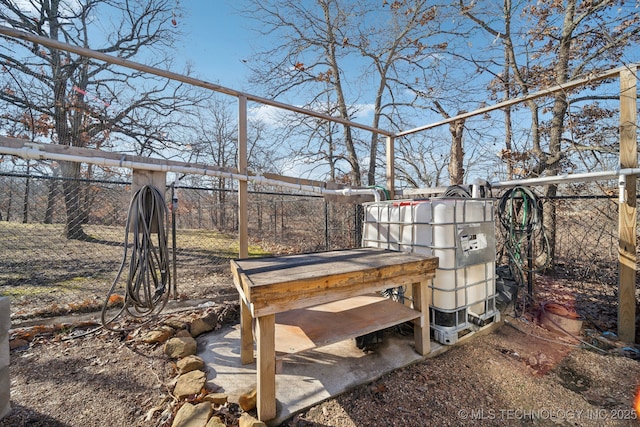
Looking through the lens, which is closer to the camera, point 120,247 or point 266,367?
point 266,367

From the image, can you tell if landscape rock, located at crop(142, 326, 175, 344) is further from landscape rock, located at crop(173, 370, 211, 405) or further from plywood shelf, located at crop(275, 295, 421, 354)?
plywood shelf, located at crop(275, 295, 421, 354)

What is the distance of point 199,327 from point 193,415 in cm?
115

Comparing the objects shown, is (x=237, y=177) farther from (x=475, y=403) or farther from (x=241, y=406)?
(x=475, y=403)

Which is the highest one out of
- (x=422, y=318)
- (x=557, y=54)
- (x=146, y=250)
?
(x=557, y=54)

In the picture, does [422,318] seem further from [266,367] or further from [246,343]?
[246,343]

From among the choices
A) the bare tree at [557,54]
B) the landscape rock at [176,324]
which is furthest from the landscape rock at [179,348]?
the bare tree at [557,54]

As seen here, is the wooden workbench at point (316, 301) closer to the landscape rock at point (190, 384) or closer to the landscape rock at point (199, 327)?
the landscape rock at point (190, 384)

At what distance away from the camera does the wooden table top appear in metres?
1.32

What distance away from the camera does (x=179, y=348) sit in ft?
6.49

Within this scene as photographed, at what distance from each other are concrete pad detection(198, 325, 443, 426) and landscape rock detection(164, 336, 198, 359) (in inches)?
3.5

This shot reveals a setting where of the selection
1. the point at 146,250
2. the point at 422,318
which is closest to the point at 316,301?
the point at 422,318

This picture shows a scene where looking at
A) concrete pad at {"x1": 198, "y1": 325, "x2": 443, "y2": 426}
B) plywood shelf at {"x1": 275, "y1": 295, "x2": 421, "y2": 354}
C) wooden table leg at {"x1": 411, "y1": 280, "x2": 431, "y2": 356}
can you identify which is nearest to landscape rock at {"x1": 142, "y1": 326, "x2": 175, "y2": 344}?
concrete pad at {"x1": 198, "y1": 325, "x2": 443, "y2": 426}

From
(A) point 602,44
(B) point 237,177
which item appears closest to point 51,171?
(B) point 237,177

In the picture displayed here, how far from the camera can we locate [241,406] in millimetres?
1430
